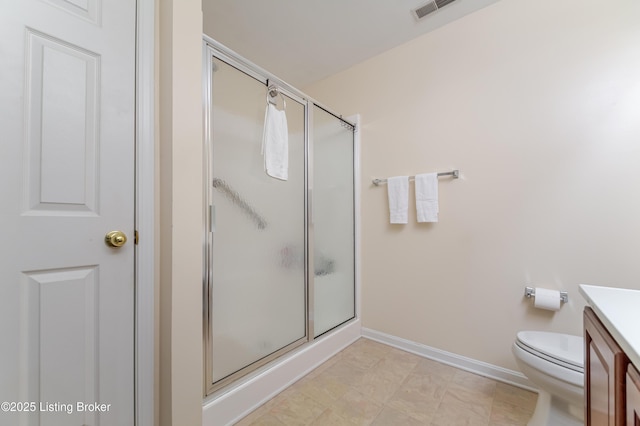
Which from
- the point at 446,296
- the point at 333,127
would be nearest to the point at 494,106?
the point at 333,127

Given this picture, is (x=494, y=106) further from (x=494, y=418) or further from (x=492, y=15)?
(x=494, y=418)

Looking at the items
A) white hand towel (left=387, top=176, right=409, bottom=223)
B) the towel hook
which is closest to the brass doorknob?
the towel hook

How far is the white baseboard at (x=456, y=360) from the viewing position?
5.04ft

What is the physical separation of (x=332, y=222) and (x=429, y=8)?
166 centimetres

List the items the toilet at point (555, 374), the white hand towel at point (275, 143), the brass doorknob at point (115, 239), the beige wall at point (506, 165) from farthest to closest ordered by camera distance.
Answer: the white hand towel at point (275, 143) < the beige wall at point (506, 165) < the toilet at point (555, 374) < the brass doorknob at point (115, 239)

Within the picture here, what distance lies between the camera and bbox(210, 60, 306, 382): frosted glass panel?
51.2 inches

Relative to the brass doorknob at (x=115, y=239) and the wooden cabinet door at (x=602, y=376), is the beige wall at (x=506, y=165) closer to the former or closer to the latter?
the wooden cabinet door at (x=602, y=376)

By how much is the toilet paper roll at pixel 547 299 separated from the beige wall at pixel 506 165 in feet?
0.25

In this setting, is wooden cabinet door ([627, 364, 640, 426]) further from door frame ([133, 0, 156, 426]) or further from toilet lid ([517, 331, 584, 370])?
door frame ([133, 0, 156, 426])

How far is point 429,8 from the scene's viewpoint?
1.69 meters

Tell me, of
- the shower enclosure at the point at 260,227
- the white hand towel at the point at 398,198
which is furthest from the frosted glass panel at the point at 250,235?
the white hand towel at the point at 398,198

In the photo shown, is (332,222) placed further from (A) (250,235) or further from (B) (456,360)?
(B) (456,360)

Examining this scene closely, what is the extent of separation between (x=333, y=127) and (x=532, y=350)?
1927mm

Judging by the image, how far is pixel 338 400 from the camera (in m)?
1.42
